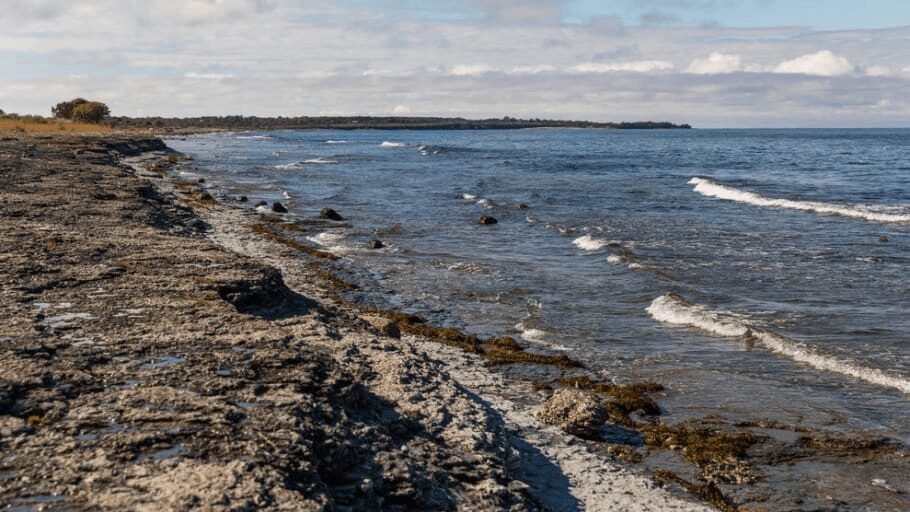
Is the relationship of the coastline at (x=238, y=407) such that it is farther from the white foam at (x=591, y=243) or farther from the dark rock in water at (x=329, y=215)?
the dark rock in water at (x=329, y=215)

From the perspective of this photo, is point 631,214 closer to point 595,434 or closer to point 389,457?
point 595,434

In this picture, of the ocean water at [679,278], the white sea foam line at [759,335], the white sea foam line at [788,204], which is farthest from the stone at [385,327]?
the white sea foam line at [788,204]

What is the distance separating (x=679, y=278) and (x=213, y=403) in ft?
58.1

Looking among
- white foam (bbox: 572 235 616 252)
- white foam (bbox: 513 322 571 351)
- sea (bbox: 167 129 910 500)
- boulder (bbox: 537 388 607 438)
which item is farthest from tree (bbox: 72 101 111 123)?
boulder (bbox: 537 388 607 438)

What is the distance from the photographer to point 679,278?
2333 centimetres

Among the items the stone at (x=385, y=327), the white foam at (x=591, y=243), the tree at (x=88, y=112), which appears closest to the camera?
the stone at (x=385, y=327)

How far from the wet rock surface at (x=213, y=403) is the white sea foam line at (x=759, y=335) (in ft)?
25.2

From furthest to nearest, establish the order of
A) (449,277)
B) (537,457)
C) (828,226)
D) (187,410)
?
(828,226)
(449,277)
(537,457)
(187,410)

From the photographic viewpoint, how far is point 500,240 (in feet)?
103

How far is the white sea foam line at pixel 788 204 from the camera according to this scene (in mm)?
38000

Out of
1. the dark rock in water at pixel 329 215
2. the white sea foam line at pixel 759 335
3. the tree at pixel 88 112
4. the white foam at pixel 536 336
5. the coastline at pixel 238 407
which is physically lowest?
the white foam at pixel 536 336

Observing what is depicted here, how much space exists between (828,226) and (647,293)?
18127mm

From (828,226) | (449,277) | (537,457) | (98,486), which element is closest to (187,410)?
(98,486)

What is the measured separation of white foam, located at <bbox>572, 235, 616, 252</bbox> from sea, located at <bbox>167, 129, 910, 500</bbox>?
92 millimetres
